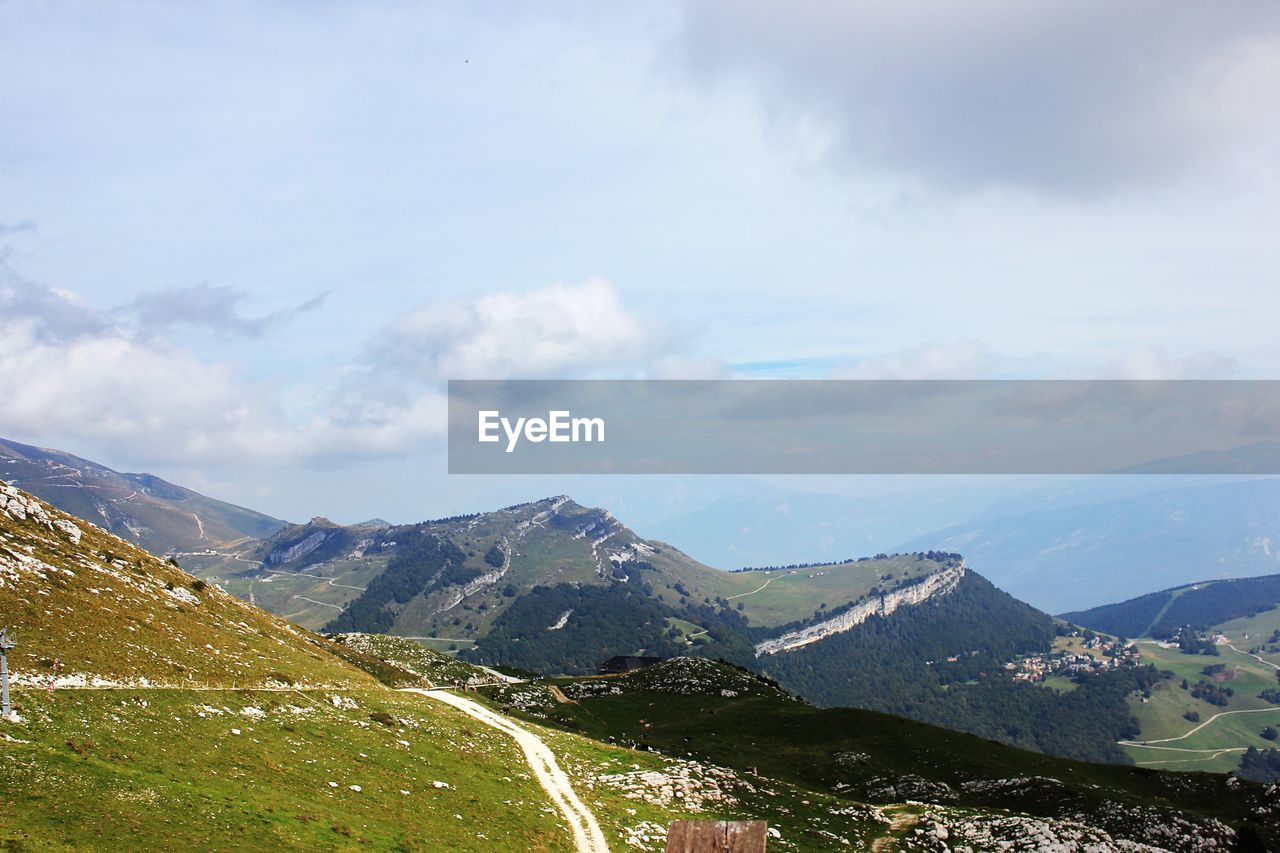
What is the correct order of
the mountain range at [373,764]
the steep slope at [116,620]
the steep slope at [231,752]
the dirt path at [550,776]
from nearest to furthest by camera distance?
the steep slope at [231,752]
the mountain range at [373,764]
the dirt path at [550,776]
the steep slope at [116,620]

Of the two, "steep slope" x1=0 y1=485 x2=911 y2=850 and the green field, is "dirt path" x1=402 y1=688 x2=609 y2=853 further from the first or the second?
the green field

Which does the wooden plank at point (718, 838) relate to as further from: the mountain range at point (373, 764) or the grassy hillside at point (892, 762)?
the grassy hillside at point (892, 762)

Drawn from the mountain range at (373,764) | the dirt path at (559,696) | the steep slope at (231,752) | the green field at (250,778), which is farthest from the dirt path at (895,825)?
the dirt path at (559,696)

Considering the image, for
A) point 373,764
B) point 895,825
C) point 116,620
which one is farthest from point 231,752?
point 895,825

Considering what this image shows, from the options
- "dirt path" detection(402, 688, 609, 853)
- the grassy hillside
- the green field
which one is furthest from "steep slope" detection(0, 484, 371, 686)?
the grassy hillside

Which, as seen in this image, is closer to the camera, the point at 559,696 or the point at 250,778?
the point at 250,778

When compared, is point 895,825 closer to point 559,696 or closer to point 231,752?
point 231,752
